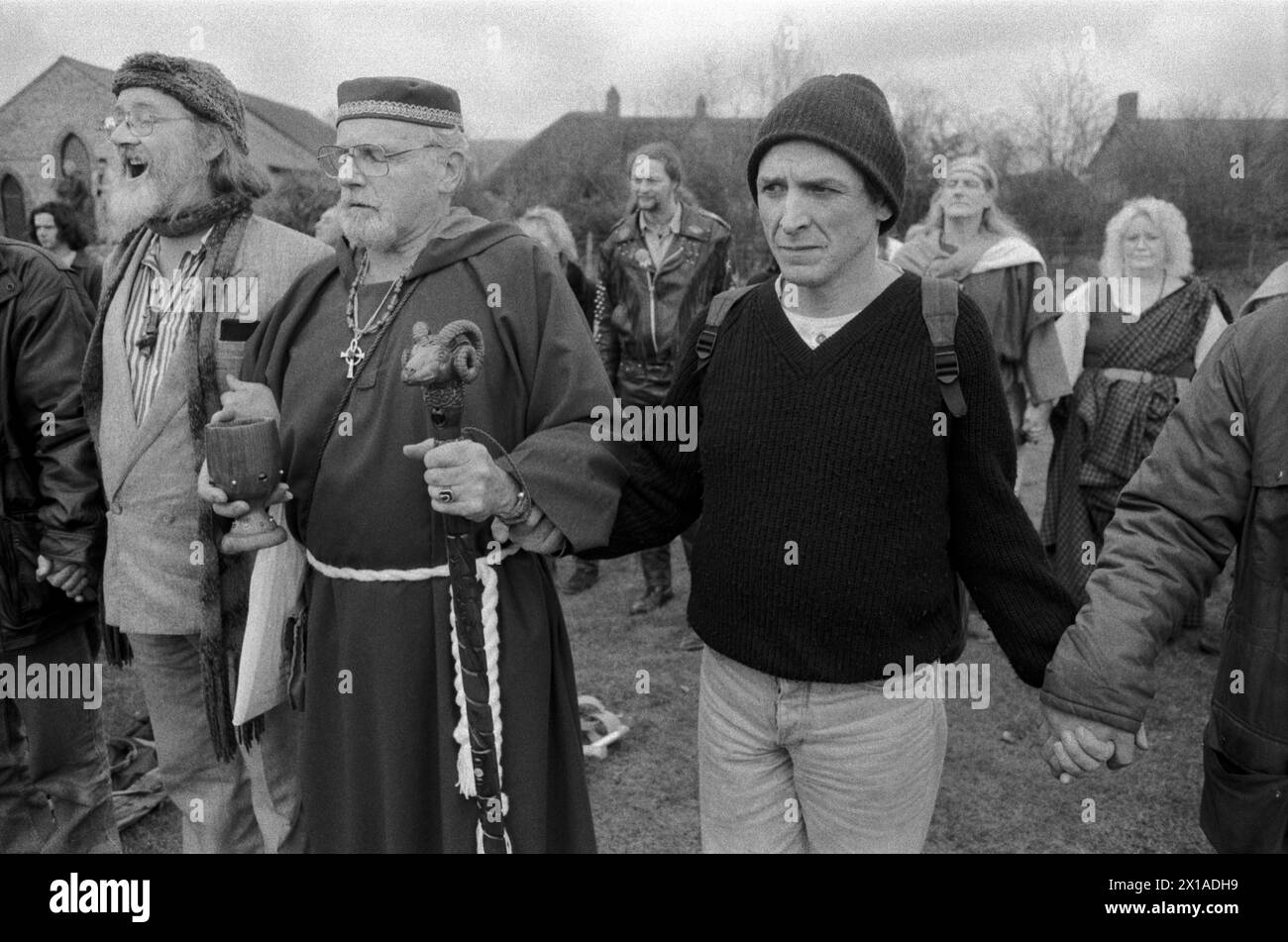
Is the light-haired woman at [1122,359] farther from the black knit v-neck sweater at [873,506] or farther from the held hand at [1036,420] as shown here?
the black knit v-neck sweater at [873,506]

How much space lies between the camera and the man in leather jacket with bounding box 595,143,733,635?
5.38 metres

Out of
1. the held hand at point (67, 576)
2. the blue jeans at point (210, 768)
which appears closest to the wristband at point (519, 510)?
the blue jeans at point (210, 768)

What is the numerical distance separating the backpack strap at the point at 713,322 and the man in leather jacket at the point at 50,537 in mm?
1848

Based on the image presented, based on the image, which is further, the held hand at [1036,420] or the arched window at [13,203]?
the arched window at [13,203]

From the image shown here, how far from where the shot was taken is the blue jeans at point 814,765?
6.65ft

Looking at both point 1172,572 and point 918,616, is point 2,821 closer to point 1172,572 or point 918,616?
point 918,616

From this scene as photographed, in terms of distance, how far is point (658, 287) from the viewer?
5457 millimetres

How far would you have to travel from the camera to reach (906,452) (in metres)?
1.98

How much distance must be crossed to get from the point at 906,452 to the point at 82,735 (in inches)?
101

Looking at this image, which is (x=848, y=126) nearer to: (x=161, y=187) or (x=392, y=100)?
(x=392, y=100)

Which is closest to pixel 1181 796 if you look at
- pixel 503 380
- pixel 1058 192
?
pixel 503 380

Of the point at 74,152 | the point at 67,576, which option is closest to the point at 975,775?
the point at 67,576

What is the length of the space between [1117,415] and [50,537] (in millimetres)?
4110

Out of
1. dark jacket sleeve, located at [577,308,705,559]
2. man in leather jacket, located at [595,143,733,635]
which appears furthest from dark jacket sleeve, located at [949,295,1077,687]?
man in leather jacket, located at [595,143,733,635]
